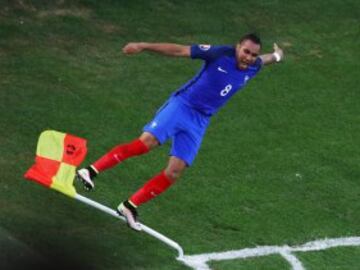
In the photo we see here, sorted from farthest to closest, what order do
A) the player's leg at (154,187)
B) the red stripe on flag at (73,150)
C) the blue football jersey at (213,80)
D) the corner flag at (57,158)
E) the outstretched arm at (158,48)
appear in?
the blue football jersey at (213,80) < the player's leg at (154,187) < the red stripe on flag at (73,150) < the corner flag at (57,158) < the outstretched arm at (158,48)

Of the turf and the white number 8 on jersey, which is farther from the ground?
the white number 8 on jersey

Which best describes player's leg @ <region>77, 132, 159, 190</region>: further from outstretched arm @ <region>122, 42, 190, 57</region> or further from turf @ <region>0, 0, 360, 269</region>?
outstretched arm @ <region>122, 42, 190, 57</region>

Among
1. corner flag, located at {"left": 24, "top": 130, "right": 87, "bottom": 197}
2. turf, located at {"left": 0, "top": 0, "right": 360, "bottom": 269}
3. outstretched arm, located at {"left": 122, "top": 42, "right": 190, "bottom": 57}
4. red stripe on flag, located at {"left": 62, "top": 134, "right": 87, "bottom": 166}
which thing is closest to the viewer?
outstretched arm, located at {"left": 122, "top": 42, "right": 190, "bottom": 57}

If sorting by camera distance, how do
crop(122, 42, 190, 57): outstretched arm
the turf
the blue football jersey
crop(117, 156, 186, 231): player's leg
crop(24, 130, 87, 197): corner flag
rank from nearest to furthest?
crop(122, 42, 190, 57): outstretched arm < crop(24, 130, 87, 197): corner flag < crop(117, 156, 186, 231): player's leg < the blue football jersey < the turf

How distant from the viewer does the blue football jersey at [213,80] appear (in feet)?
29.2

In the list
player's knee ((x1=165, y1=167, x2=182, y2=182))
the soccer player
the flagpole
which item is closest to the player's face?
the soccer player

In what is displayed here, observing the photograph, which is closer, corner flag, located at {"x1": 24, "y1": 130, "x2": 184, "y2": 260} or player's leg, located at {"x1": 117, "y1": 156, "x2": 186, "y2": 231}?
corner flag, located at {"x1": 24, "y1": 130, "x2": 184, "y2": 260}

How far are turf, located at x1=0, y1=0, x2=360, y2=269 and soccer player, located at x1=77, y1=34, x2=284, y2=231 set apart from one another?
669 millimetres

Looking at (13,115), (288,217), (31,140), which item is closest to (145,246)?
(288,217)

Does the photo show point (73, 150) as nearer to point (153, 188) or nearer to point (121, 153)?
point (121, 153)

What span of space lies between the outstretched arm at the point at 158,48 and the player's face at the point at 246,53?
56cm

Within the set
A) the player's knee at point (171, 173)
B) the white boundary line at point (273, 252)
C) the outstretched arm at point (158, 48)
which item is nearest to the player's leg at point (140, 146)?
the player's knee at point (171, 173)

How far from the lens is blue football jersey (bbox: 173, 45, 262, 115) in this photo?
8906 millimetres

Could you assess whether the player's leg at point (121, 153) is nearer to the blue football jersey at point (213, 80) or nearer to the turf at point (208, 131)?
the blue football jersey at point (213, 80)
